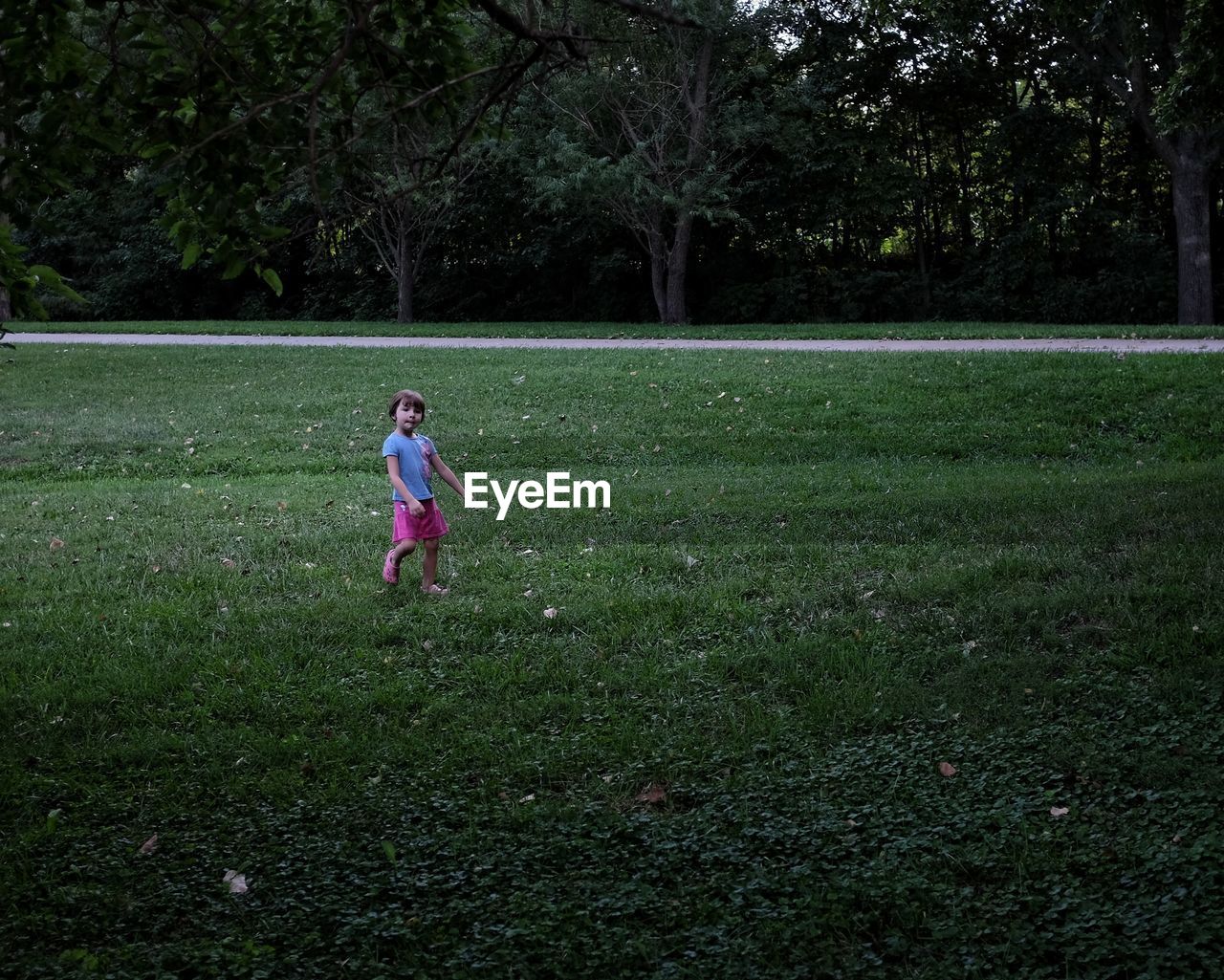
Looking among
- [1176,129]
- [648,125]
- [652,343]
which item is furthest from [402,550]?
[648,125]

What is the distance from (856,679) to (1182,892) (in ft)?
6.60

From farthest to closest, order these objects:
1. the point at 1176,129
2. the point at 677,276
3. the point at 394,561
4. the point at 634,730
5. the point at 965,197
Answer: the point at 965,197 → the point at 677,276 → the point at 1176,129 → the point at 394,561 → the point at 634,730

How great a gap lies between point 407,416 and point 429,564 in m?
0.90

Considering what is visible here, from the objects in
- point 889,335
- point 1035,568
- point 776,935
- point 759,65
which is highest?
point 759,65

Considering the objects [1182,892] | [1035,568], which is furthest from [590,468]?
[1182,892]

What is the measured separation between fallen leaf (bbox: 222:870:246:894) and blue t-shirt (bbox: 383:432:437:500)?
10.1 ft

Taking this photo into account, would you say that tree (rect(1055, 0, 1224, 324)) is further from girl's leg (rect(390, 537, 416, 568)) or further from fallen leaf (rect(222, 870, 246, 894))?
fallen leaf (rect(222, 870, 246, 894))

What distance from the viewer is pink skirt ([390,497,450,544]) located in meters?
7.11

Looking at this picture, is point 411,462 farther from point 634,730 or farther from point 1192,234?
point 1192,234

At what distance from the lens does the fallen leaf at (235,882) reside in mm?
4109

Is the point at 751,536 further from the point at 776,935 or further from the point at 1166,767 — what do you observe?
the point at 776,935

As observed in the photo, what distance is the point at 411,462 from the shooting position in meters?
7.13

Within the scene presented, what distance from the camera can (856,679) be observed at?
5.71 meters

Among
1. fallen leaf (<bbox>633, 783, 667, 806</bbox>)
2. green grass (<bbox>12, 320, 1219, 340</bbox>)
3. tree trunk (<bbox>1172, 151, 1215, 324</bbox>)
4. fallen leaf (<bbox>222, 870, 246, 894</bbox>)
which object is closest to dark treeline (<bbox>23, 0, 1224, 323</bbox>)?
tree trunk (<bbox>1172, 151, 1215, 324</bbox>)
